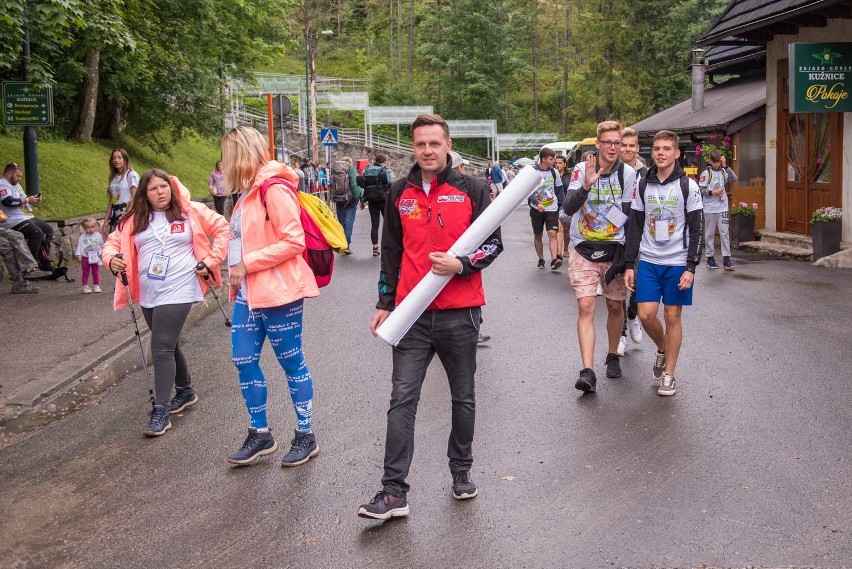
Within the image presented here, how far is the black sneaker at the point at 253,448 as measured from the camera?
5680 mm

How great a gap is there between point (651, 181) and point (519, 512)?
3.29 m

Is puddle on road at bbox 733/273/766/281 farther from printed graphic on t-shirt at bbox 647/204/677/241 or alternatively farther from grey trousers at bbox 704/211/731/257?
printed graphic on t-shirt at bbox 647/204/677/241

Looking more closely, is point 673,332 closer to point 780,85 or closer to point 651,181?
point 651,181

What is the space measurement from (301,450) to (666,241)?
3.11m

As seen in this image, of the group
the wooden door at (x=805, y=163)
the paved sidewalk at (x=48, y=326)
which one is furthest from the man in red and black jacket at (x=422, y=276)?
the wooden door at (x=805, y=163)

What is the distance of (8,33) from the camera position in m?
12.9

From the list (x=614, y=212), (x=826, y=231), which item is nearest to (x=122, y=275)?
(x=614, y=212)

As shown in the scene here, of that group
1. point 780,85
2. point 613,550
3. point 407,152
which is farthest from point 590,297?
point 407,152

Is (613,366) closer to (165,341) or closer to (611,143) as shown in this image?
(611,143)

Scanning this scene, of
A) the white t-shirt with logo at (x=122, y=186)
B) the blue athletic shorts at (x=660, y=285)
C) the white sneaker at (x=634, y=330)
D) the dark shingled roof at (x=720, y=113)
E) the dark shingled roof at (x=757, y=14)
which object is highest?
the dark shingled roof at (x=757, y=14)

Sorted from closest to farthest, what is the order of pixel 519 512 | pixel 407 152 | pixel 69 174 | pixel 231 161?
pixel 519 512
pixel 231 161
pixel 69 174
pixel 407 152

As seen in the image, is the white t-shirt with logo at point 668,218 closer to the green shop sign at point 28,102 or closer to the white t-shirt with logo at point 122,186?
the white t-shirt with logo at point 122,186

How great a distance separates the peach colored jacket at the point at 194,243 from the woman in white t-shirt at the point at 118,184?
156 inches

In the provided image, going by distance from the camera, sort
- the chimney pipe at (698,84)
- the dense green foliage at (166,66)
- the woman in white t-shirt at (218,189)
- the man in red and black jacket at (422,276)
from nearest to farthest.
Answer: the man in red and black jacket at (422,276) < the dense green foliage at (166,66) < the woman in white t-shirt at (218,189) < the chimney pipe at (698,84)
